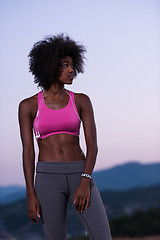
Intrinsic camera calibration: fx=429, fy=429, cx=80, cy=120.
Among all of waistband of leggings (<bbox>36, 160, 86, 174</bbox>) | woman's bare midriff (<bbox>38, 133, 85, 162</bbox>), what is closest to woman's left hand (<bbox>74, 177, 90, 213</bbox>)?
waistband of leggings (<bbox>36, 160, 86, 174</bbox>)

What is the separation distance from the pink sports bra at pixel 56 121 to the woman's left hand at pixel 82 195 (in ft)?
1.33

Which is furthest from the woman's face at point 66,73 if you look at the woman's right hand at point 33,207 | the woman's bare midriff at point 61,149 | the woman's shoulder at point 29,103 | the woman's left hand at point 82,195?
the woman's right hand at point 33,207

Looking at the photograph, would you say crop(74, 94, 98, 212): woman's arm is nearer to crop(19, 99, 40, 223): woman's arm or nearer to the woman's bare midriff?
the woman's bare midriff

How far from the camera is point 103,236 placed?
3.03m

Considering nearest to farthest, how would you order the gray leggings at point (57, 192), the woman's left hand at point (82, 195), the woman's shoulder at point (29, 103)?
1. the woman's left hand at point (82, 195)
2. the gray leggings at point (57, 192)
3. the woman's shoulder at point (29, 103)

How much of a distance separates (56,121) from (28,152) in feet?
1.09

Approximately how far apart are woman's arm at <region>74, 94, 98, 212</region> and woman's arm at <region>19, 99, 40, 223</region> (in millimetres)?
364

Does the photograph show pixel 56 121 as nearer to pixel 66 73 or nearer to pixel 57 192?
pixel 66 73

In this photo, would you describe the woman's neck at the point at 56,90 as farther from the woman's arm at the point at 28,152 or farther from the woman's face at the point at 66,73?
the woman's arm at the point at 28,152

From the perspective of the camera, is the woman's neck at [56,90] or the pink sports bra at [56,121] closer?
the pink sports bra at [56,121]

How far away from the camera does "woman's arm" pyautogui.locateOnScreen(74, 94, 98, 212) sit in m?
3.07

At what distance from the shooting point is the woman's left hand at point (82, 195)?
120 inches

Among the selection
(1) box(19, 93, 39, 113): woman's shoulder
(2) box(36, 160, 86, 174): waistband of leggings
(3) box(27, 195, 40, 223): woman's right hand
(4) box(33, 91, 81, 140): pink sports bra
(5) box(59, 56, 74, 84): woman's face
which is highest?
(5) box(59, 56, 74, 84): woman's face

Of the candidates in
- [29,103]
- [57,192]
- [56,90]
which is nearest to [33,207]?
[57,192]
